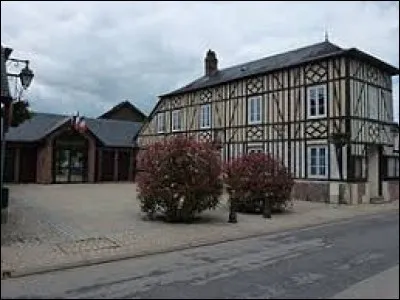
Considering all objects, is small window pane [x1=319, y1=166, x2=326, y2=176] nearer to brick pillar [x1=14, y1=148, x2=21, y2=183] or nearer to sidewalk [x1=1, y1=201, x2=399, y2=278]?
sidewalk [x1=1, y1=201, x2=399, y2=278]

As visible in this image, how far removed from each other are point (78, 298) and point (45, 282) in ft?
3.93

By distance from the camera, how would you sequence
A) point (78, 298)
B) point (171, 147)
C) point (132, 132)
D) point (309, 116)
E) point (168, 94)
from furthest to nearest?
point (132, 132) < point (168, 94) < point (309, 116) < point (171, 147) < point (78, 298)

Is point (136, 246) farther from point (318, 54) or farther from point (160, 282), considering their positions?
point (318, 54)

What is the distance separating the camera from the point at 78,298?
5797 mm

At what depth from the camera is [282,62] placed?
24.2 m

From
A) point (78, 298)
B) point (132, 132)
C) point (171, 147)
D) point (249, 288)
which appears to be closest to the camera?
point (78, 298)

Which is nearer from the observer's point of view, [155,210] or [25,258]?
[25,258]

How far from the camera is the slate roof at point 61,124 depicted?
29.1 meters

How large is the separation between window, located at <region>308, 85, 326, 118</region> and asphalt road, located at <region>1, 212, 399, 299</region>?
11.6 metres

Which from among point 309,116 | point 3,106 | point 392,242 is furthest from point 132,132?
point 392,242

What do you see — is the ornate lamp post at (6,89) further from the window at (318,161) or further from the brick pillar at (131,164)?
the brick pillar at (131,164)

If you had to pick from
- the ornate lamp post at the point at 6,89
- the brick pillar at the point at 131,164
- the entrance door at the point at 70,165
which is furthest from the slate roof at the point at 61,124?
the ornate lamp post at the point at 6,89

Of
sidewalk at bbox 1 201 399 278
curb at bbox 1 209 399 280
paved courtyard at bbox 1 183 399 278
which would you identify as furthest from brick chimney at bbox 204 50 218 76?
curb at bbox 1 209 399 280

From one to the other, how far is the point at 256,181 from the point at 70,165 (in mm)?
17815
